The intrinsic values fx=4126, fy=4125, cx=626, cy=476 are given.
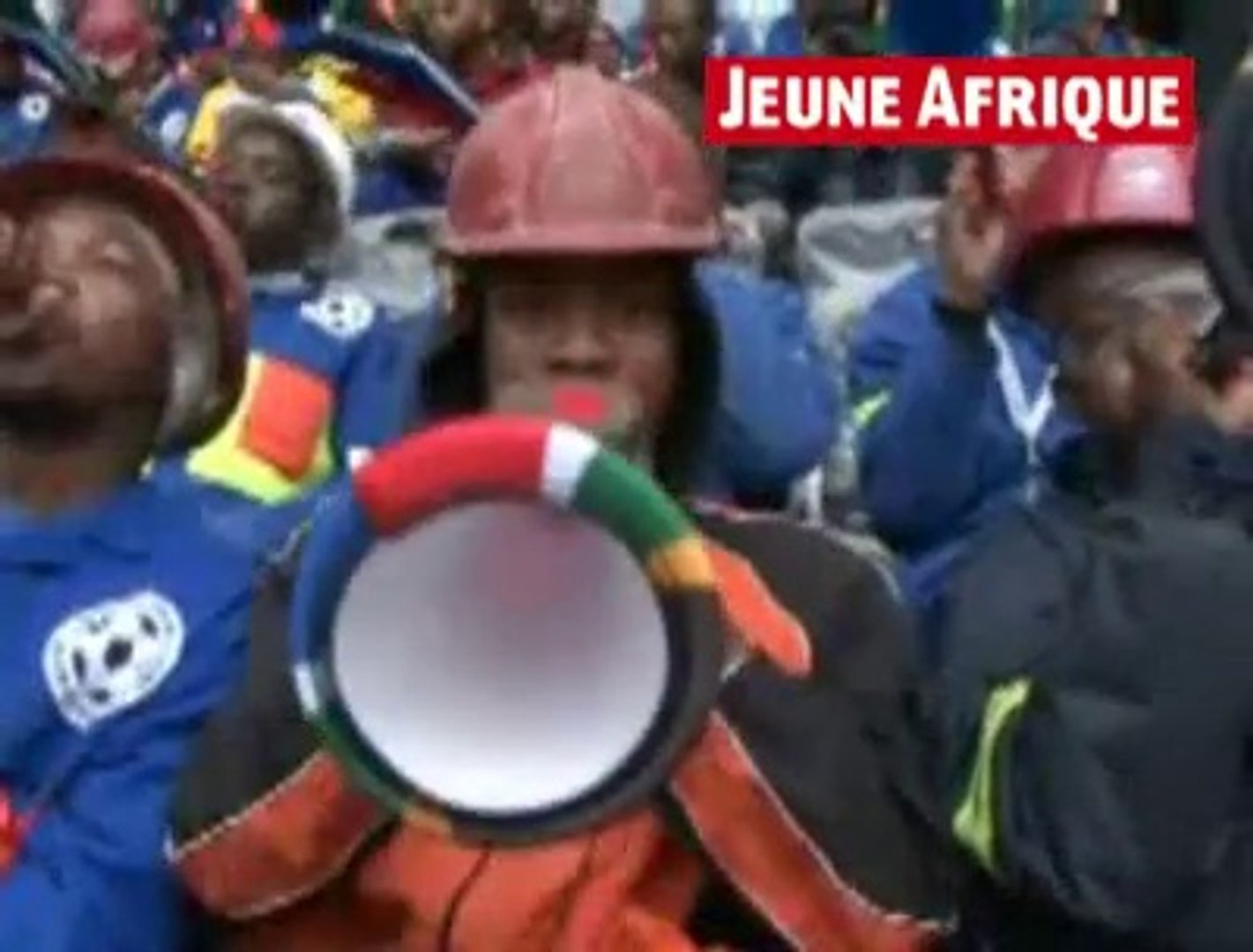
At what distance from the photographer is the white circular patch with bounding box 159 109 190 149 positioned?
285 inches

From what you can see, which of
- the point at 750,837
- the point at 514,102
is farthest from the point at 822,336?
the point at 750,837

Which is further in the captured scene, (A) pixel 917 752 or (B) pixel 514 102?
(B) pixel 514 102

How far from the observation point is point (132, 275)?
11.4 feet

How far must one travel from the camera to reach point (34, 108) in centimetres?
838

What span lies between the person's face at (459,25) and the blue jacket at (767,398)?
11.6 ft

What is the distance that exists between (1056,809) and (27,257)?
38.5 inches

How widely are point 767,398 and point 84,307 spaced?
1.87 metres

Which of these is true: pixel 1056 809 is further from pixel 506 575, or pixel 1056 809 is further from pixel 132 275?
pixel 132 275

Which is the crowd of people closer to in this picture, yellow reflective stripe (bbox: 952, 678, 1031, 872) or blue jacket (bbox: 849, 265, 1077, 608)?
yellow reflective stripe (bbox: 952, 678, 1031, 872)

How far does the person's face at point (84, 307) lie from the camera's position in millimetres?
3420

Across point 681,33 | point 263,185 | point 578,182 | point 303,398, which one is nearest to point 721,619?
point 578,182

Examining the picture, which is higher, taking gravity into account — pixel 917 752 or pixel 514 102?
pixel 514 102

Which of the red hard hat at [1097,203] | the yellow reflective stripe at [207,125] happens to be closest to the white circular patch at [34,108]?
the yellow reflective stripe at [207,125]

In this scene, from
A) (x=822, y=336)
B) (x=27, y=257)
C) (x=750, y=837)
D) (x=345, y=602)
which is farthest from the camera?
(x=822, y=336)
